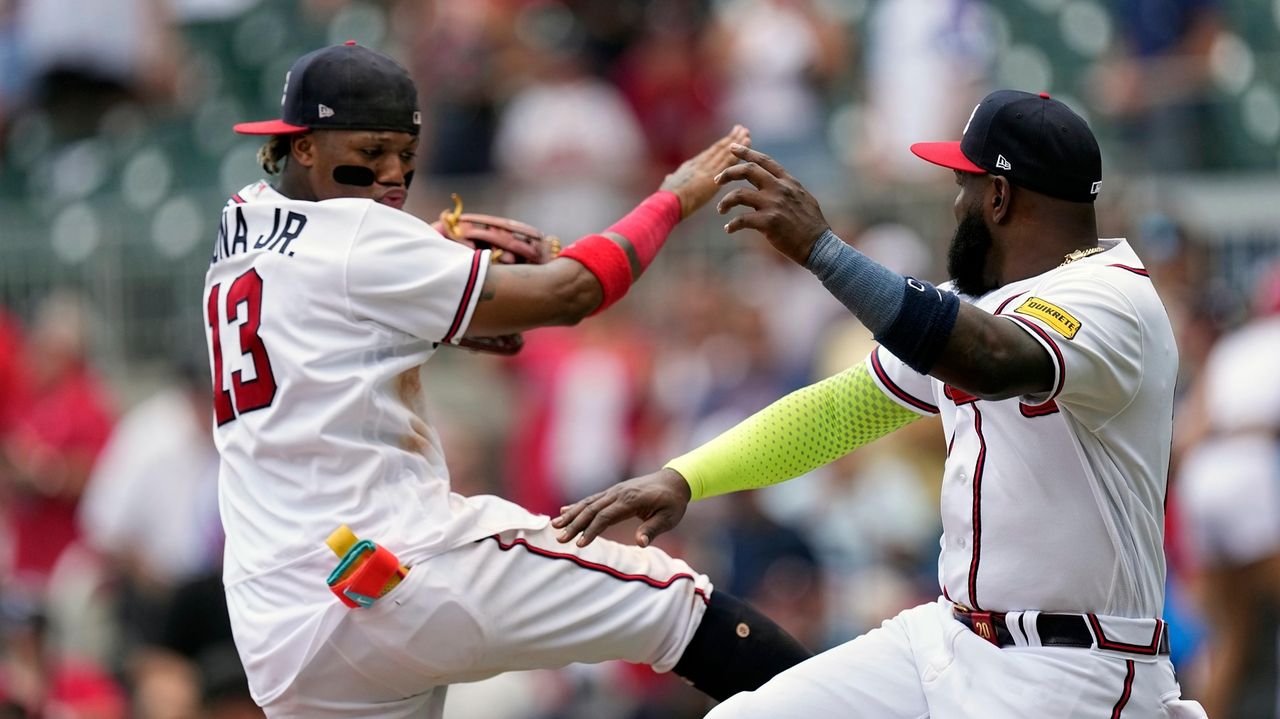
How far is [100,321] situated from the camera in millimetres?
12742

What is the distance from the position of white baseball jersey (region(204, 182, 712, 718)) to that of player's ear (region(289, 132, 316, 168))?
173 millimetres

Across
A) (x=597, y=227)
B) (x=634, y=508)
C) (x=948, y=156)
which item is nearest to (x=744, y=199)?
(x=948, y=156)

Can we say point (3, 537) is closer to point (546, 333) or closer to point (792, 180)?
point (546, 333)

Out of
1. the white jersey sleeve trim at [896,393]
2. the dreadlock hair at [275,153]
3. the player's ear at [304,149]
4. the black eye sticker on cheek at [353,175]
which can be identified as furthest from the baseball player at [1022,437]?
the dreadlock hair at [275,153]

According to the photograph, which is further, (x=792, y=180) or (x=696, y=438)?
(x=696, y=438)

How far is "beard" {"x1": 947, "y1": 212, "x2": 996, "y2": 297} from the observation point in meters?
4.68

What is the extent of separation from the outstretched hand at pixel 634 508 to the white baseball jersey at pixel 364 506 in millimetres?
214

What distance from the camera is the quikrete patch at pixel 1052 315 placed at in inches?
165

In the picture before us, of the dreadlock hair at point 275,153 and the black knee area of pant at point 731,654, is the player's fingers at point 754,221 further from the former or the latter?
the dreadlock hair at point 275,153

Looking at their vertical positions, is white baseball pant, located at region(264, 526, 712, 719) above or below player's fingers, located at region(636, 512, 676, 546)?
below

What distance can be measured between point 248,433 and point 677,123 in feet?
25.1

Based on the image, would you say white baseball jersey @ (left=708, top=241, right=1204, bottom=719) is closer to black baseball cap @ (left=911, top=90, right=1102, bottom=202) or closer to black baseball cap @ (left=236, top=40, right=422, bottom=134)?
black baseball cap @ (left=911, top=90, right=1102, bottom=202)

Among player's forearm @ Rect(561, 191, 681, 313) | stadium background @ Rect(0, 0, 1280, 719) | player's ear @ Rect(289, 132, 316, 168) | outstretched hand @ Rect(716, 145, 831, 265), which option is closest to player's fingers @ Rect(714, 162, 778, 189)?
outstretched hand @ Rect(716, 145, 831, 265)

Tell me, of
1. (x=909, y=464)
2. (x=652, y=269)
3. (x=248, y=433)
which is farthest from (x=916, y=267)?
(x=248, y=433)
